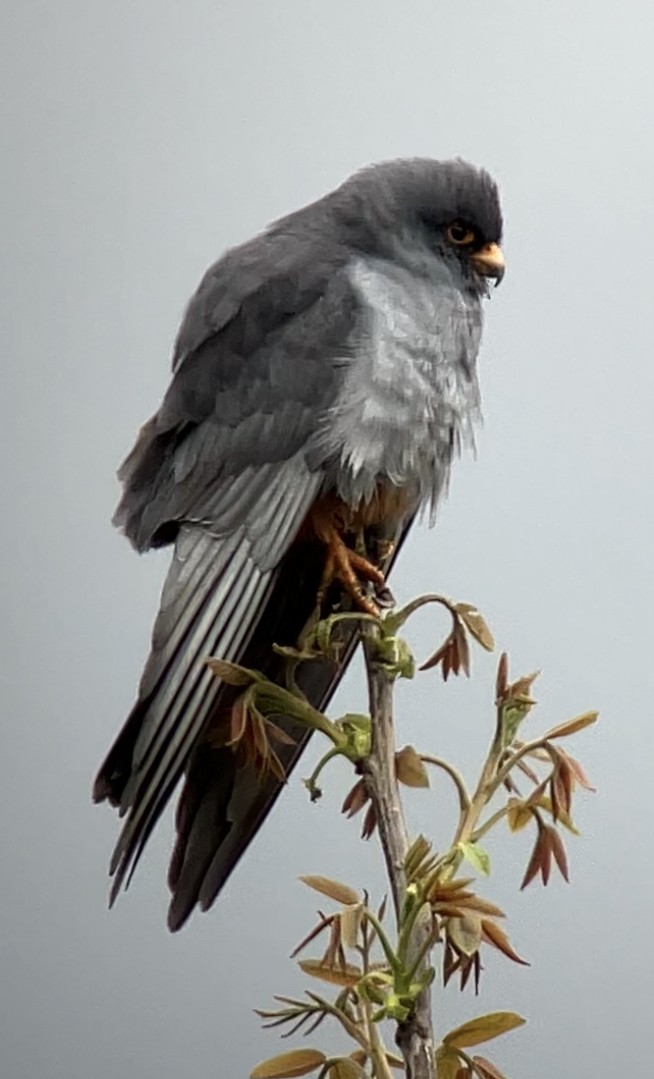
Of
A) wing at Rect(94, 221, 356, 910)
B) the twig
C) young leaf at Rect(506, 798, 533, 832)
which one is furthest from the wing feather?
young leaf at Rect(506, 798, 533, 832)

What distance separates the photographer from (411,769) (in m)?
0.90

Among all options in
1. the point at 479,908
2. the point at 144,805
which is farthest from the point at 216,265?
the point at 479,908

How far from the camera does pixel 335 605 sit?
3.52 ft

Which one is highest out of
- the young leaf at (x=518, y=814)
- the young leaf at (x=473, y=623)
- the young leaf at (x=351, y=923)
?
the young leaf at (x=473, y=623)

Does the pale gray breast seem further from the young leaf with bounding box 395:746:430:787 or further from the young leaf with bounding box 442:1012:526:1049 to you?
the young leaf with bounding box 442:1012:526:1049

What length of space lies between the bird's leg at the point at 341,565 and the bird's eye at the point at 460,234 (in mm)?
248

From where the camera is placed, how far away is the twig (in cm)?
77

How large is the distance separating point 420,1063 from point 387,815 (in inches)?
5.7

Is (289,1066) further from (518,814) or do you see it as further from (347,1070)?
(518,814)

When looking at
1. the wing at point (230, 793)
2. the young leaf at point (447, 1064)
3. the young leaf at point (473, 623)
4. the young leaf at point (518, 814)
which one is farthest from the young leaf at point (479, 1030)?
the wing at point (230, 793)

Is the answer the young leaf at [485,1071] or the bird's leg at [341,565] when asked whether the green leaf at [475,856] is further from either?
the bird's leg at [341,565]

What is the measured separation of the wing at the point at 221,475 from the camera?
0.98 m

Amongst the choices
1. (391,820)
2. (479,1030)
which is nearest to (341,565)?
(391,820)

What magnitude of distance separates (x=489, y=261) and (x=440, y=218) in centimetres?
5
